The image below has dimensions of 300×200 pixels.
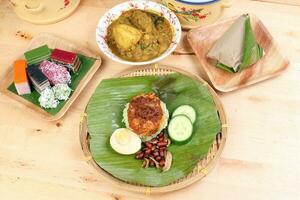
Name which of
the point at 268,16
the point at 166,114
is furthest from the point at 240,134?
the point at 268,16

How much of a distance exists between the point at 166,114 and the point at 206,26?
1.37 ft

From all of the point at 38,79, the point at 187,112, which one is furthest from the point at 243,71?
the point at 38,79

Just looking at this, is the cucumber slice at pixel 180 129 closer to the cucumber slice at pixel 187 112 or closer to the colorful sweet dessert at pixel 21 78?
Result: the cucumber slice at pixel 187 112

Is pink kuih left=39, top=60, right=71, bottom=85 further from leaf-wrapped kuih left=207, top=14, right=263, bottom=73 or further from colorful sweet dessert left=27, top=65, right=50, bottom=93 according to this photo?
leaf-wrapped kuih left=207, top=14, right=263, bottom=73

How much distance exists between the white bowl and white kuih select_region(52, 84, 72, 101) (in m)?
0.19

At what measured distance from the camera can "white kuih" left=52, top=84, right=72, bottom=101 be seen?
1376 millimetres

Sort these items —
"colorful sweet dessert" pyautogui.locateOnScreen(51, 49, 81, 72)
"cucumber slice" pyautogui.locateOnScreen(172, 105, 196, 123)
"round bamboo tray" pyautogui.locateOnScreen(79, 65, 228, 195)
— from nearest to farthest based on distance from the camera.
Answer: "round bamboo tray" pyautogui.locateOnScreen(79, 65, 228, 195) < "cucumber slice" pyautogui.locateOnScreen(172, 105, 196, 123) < "colorful sweet dessert" pyautogui.locateOnScreen(51, 49, 81, 72)

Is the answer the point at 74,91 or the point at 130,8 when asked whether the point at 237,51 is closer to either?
the point at 130,8

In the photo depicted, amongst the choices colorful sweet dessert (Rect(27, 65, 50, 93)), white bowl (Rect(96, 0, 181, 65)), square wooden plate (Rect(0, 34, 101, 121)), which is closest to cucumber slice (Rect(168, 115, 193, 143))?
white bowl (Rect(96, 0, 181, 65))

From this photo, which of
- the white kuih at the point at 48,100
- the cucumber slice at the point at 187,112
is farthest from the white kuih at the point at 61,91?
the cucumber slice at the point at 187,112

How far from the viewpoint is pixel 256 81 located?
55.2 inches

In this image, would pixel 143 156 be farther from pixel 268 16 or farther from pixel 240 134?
pixel 268 16

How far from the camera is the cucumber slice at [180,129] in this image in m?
1.26

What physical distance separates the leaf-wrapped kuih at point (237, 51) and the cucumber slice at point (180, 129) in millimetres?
273
